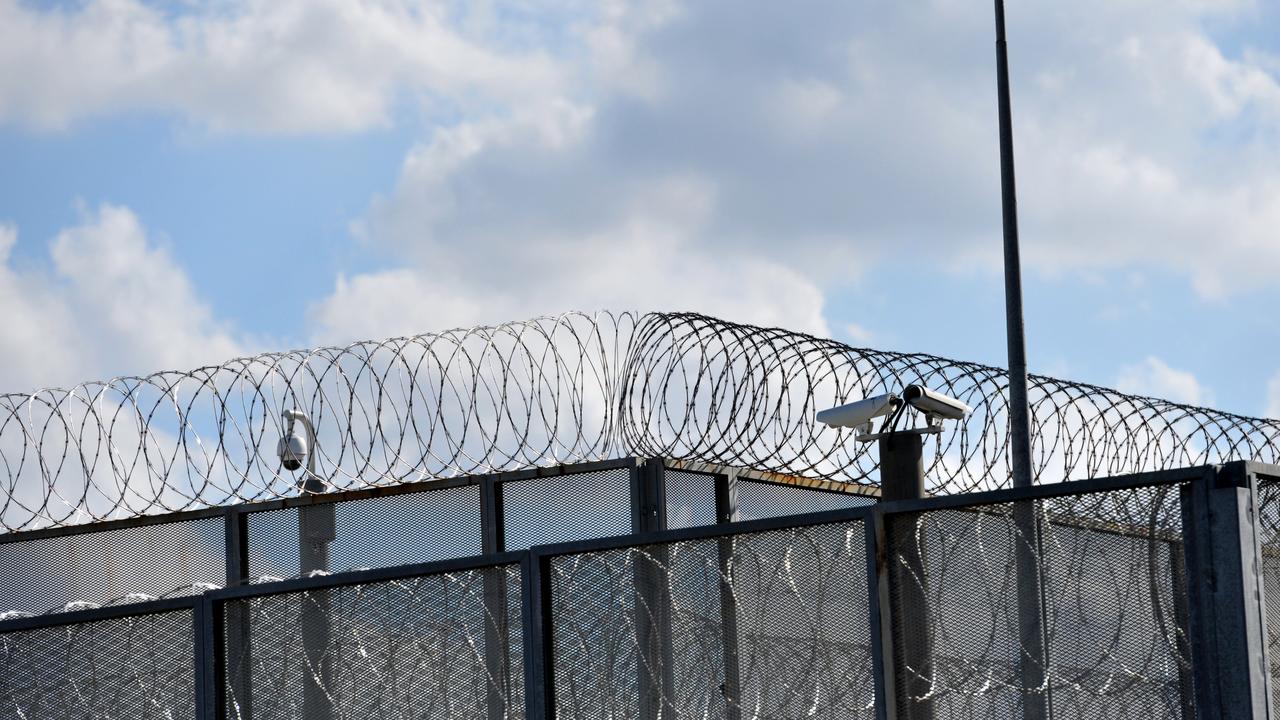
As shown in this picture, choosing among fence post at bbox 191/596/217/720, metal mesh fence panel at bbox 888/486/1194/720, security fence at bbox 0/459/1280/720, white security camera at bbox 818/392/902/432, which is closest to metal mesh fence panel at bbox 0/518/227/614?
security fence at bbox 0/459/1280/720

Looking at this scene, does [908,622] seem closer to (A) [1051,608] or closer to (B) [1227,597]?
(A) [1051,608]

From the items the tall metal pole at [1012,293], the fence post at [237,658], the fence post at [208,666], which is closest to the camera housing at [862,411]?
the tall metal pole at [1012,293]

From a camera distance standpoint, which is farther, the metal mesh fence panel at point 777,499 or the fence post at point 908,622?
the metal mesh fence panel at point 777,499

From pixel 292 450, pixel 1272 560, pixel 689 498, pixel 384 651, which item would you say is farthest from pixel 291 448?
pixel 1272 560

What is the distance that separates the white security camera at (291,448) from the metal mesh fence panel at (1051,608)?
23.8 feet

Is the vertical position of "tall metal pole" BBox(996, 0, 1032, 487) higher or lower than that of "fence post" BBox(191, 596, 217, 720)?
higher

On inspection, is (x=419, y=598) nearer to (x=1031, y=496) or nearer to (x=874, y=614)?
(x=874, y=614)

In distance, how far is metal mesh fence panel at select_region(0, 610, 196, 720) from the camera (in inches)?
313

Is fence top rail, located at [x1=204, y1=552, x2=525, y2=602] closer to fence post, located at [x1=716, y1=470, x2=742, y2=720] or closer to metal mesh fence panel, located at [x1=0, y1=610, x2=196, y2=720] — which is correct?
metal mesh fence panel, located at [x1=0, y1=610, x2=196, y2=720]

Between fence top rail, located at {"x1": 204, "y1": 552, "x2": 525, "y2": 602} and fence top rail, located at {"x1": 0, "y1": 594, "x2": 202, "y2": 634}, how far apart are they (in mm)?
164

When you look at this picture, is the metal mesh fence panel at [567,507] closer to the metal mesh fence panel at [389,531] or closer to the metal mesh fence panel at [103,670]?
the metal mesh fence panel at [389,531]

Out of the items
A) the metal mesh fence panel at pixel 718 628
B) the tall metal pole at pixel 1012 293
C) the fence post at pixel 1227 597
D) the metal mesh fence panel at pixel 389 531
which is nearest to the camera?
the fence post at pixel 1227 597

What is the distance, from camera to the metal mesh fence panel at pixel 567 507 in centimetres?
1137

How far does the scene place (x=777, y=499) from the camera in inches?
472
